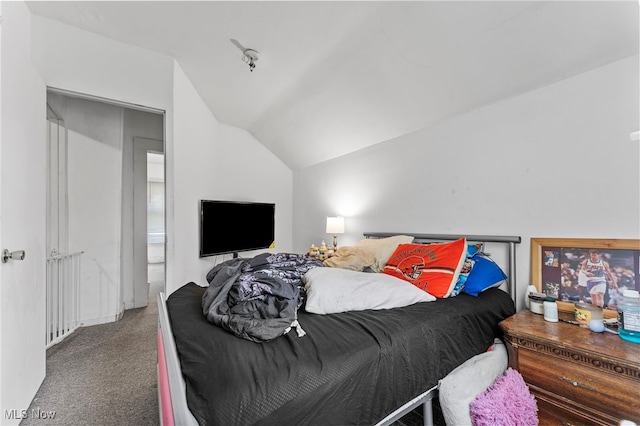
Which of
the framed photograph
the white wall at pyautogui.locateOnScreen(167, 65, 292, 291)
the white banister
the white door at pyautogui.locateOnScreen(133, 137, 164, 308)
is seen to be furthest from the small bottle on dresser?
the white door at pyautogui.locateOnScreen(133, 137, 164, 308)

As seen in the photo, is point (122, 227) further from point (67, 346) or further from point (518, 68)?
point (518, 68)

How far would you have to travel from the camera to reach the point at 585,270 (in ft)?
5.21

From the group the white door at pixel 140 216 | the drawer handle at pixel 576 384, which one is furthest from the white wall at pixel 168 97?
the drawer handle at pixel 576 384

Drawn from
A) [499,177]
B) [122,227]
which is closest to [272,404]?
[499,177]

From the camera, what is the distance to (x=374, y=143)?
2871 millimetres

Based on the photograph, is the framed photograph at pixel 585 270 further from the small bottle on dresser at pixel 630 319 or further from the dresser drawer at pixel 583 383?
the dresser drawer at pixel 583 383

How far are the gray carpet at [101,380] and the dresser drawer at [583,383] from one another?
2.06 meters

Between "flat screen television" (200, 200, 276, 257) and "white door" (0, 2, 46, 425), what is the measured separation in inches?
50.8

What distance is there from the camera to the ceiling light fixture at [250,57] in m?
2.10

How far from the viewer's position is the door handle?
132 cm

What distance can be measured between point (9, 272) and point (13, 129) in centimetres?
76

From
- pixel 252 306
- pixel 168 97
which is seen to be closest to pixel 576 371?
pixel 252 306

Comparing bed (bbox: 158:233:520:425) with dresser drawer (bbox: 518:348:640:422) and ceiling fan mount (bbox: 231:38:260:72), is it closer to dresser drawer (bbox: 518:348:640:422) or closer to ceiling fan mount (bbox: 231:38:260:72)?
dresser drawer (bbox: 518:348:640:422)

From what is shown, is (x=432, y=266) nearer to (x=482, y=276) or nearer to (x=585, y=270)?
(x=482, y=276)
